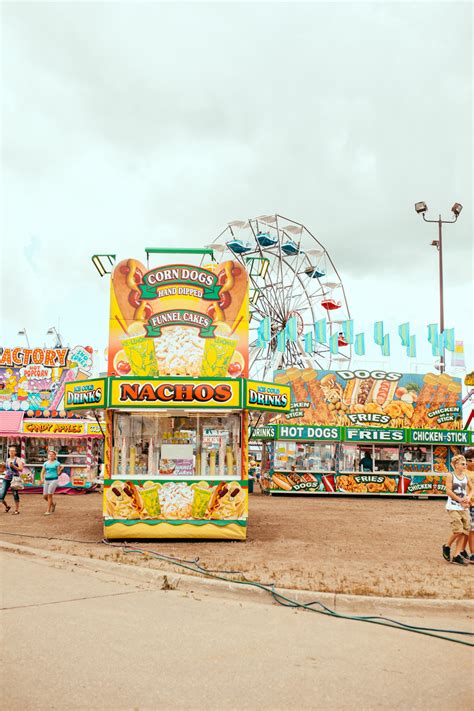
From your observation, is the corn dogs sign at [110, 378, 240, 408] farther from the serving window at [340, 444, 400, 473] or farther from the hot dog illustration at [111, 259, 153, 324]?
the serving window at [340, 444, 400, 473]

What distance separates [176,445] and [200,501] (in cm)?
110

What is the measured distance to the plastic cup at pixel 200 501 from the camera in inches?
475

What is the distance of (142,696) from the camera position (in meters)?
4.59

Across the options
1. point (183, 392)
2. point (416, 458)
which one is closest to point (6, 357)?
point (416, 458)

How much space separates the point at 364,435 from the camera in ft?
88.9

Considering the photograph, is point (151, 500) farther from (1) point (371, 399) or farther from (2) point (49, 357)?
(1) point (371, 399)

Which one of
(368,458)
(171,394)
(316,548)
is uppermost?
(171,394)

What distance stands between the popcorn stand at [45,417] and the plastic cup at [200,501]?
13766mm

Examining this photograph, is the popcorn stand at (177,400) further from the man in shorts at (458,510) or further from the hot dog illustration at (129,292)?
the man in shorts at (458,510)

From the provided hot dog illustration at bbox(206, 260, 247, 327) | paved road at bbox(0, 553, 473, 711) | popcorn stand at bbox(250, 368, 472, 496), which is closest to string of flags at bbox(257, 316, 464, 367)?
popcorn stand at bbox(250, 368, 472, 496)

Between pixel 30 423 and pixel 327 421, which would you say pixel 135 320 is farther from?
pixel 327 421

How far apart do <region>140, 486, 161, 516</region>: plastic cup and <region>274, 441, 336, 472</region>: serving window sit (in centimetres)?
1509

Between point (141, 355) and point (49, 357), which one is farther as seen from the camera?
point (49, 357)

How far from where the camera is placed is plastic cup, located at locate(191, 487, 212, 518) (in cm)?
1207
